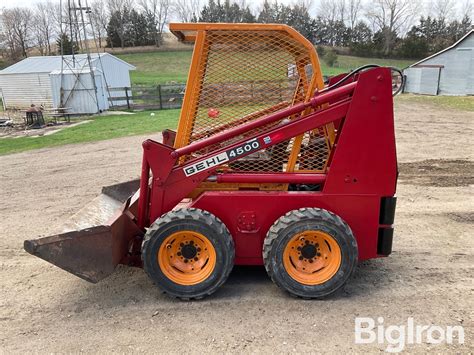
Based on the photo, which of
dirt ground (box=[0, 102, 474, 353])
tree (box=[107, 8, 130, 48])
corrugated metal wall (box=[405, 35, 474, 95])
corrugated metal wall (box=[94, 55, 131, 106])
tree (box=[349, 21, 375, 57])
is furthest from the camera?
tree (box=[107, 8, 130, 48])

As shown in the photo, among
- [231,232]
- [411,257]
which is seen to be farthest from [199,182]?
[411,257]

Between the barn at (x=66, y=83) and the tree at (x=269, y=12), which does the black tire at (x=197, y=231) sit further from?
the tree at (x=269, y=12)

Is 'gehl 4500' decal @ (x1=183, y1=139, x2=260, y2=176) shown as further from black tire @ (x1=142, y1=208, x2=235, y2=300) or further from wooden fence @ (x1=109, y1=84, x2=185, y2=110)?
wooden fence @ (x1=109, y1=84, x2=185, y2=110)

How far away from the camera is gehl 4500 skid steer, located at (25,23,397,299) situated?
3.56m

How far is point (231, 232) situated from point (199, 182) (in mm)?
526

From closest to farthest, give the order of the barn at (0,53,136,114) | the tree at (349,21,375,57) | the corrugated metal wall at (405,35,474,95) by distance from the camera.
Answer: the barn at (0,53,136,114)
the corrugated metal wall at (405,35,474,95)
the tree at (349,21,375,57)

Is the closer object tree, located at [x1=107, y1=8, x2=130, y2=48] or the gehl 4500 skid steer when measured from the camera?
the gehl 4500 skid steer

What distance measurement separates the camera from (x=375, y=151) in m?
3.64

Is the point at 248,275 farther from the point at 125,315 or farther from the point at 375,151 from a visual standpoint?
the point at 375,151

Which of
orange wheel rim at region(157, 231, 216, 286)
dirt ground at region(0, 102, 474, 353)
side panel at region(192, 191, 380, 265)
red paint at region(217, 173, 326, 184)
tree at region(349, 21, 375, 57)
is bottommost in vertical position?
dirt ground at region(0, 102, 474, 353)

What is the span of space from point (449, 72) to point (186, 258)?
28728 mm

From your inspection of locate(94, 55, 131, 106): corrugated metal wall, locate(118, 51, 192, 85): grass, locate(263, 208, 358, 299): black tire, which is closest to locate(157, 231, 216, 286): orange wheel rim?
locate(263, 208, 358, 299): black tire

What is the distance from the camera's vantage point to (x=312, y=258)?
3.72m

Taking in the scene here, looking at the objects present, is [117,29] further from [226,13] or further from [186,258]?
[186,258]
